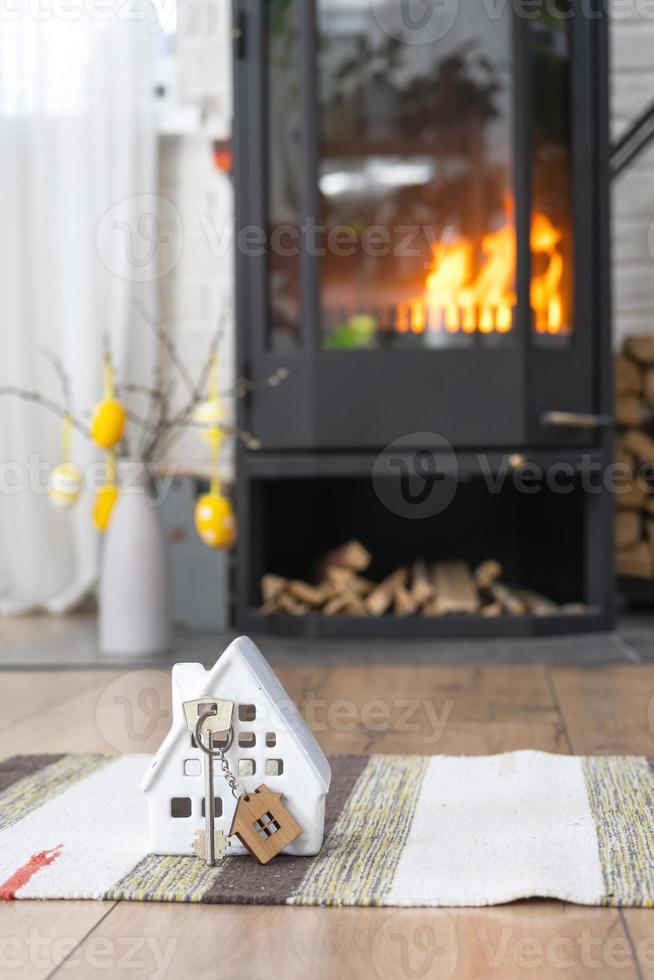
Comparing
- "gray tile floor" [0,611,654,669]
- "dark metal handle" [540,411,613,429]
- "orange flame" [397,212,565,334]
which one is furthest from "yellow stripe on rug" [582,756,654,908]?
"orange flame" [397,212,565,334]

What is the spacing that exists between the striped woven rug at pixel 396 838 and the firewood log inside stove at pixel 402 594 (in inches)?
43.2

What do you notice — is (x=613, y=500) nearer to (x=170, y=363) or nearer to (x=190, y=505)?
(x=190, y=505)

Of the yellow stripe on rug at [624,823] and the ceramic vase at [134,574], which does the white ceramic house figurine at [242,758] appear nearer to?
the yellow stripe on rug at [624,823]

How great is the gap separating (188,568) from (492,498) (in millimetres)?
659

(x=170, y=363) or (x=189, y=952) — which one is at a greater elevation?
(x=170, y=363)

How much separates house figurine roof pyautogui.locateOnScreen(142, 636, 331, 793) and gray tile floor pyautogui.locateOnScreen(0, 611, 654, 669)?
1.16 m

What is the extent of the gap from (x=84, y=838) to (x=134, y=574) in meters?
1.24

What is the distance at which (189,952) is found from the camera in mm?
805

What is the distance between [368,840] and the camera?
3.35 ft

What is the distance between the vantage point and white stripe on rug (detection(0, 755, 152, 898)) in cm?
93

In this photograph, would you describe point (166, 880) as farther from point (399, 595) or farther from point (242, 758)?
point (399, 595)

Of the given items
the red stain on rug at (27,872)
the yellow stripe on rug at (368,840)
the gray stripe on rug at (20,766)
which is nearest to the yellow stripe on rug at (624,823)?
the yellow stripe on rug at (368,840)

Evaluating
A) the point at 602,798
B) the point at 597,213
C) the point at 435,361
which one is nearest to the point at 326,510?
the point at 435,361

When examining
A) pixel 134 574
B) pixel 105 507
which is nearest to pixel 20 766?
pixel 134 574
